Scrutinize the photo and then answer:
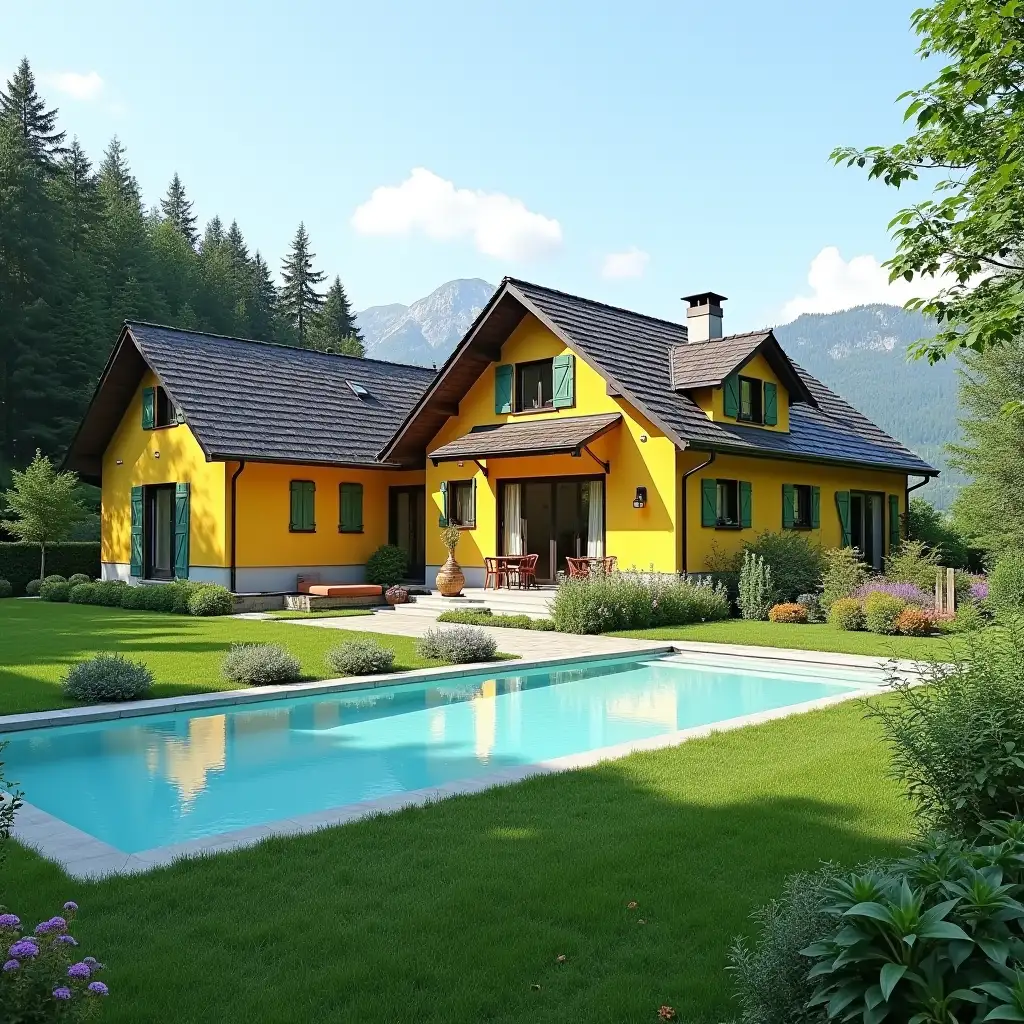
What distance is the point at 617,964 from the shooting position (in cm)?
386

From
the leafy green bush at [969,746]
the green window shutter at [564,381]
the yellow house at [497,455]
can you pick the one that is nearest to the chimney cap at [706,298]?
the yellow house at [497,455]

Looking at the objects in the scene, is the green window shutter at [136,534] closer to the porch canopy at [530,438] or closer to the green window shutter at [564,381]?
the porch canopy at [530,438]

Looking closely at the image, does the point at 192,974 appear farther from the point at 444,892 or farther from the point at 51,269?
the point at 51,269

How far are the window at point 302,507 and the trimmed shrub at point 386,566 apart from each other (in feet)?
6.31

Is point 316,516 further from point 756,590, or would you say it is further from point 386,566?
point 756,590

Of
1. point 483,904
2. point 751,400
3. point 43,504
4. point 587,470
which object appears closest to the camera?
point 483,904

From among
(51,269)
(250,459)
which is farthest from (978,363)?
(51,269)

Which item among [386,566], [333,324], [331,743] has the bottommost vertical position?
[331,743]

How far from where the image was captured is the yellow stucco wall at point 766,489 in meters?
20.2

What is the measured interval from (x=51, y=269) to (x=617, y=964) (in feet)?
147

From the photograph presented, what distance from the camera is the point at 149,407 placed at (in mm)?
25094

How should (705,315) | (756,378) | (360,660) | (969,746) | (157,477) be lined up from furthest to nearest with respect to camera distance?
(157,477), (705,315), (756,378), (360,660), (969,746)

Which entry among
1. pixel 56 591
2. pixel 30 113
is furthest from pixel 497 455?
pixel 30 113

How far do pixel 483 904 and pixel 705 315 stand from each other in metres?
21.0
